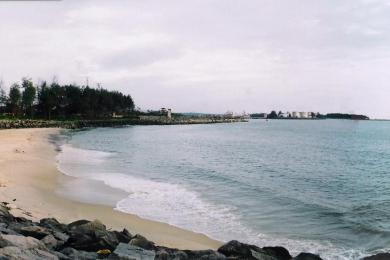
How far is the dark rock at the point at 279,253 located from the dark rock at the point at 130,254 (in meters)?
3.01

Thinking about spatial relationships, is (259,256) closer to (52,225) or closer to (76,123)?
(52,225)

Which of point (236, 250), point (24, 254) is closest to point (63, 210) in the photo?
point (236, 250)

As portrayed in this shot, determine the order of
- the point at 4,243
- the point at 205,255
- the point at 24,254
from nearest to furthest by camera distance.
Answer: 1. the point at 24,254
2. the point at 4,243
3. the point at 205,255

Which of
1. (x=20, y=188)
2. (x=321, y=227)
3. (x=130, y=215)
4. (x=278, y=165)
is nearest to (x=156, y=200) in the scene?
(x=130, y=215)

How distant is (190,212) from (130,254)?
7848 mm

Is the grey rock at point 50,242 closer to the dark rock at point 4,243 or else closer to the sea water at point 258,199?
the dark rock at point 4,243

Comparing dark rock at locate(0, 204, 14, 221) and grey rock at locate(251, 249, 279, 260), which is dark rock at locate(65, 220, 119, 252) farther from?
grey rock at locate(251, 249, 279, 260)

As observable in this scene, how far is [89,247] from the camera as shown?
858cm

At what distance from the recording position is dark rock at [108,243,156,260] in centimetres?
745

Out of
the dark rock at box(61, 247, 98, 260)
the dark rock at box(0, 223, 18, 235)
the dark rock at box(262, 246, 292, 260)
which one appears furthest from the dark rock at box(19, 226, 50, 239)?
the dark rock at box(262, 246, 292, 260)

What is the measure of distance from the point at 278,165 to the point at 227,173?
296 inches

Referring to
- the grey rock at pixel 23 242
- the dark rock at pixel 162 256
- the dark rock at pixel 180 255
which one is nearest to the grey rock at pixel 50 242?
the grey rock at pixel 23 242

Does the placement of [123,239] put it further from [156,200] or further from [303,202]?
[303,202]

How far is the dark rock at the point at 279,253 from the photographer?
955cm
